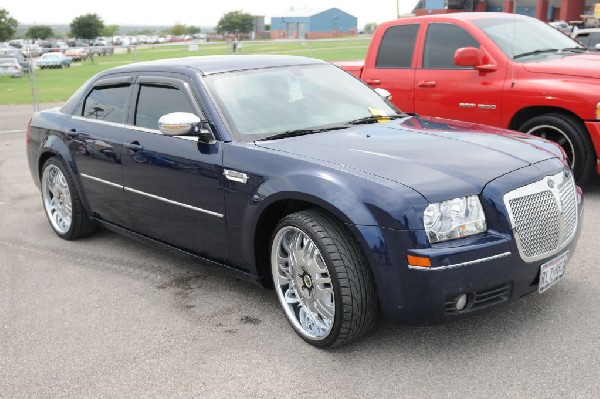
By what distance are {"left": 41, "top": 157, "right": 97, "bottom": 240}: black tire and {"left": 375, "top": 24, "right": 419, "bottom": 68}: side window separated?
413 centimetres

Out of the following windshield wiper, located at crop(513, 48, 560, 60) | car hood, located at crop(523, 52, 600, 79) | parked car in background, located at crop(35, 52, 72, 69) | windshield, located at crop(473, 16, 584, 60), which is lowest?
parked car in background, located at crop(35, 52, 72, 69)

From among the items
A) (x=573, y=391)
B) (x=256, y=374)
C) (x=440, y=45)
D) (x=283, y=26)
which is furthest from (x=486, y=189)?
(x=283, y=26)

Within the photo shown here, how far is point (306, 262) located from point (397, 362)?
2.33 ft

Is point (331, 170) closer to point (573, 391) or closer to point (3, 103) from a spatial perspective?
point (573, 391)

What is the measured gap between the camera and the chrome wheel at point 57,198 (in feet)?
19.4

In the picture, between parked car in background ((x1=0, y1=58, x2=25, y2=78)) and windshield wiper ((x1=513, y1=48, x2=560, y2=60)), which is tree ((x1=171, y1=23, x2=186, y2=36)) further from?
windshield wiper ((x1=513, y1=48, x2=560, y2=60))

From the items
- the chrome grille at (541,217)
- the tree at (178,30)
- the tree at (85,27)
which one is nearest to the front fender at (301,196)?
the chrome grille at (541,217)

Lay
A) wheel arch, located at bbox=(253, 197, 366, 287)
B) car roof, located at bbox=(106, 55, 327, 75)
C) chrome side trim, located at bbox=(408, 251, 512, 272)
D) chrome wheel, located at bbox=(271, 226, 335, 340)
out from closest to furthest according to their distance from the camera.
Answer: chrome side trim, located at bbox=(408, 251, 512, 272)
chrome wheel, located at bbox=(271, 226, 335, 340)
wheel arch, located at bbox=(253, 197, 366, 287)
car roof, located at bbox=(106, 55, 327, 75)

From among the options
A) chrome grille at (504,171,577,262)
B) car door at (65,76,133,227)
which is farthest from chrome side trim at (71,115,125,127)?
chrome grille at (504,171,577,262)

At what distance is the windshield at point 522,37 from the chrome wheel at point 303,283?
14.7 ft

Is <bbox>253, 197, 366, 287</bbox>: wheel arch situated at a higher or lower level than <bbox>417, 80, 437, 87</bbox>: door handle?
lower

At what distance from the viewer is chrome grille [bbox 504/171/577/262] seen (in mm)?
3347

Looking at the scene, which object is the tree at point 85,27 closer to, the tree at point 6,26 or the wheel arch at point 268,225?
the tree at point 6,26

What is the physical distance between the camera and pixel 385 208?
3234 millimetres
